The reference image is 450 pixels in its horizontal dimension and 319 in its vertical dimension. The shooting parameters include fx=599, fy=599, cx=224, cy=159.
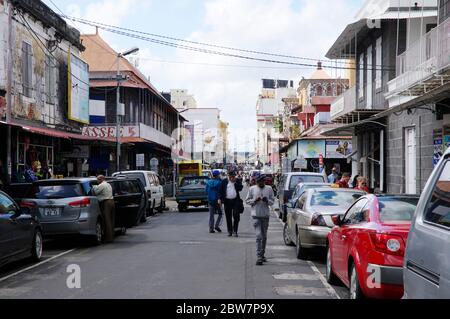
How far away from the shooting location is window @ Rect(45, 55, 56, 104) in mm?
24402

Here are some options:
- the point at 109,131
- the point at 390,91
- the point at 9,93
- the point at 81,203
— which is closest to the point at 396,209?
the point at 81,203

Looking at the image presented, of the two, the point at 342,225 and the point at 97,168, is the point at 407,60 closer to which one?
the point at 342,225

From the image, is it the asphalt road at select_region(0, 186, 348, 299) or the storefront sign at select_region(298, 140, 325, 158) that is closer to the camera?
the asphalt road at select_region(0, 186, 348, 299)

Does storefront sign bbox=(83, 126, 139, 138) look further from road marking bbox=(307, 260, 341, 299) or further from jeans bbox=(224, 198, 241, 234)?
road marking bbox=(307, 260, 341, 299)

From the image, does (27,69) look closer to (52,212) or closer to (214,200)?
(214,200)

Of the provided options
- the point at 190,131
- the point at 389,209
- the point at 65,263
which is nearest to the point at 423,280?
the point at 389,209

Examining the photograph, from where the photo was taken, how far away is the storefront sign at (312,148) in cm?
4956

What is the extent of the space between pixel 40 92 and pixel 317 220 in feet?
51.4

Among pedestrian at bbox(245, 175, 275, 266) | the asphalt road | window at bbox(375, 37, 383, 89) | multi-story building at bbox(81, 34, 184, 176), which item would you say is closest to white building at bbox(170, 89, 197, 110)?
multi-story building at bbox(81, 34, 184, 176)

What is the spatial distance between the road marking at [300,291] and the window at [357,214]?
1.08 metres

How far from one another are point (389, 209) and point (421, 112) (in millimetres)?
12521

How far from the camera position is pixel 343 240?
26.7 ft

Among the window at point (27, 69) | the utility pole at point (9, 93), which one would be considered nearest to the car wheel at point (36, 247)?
the utility pole at point (9, 93)

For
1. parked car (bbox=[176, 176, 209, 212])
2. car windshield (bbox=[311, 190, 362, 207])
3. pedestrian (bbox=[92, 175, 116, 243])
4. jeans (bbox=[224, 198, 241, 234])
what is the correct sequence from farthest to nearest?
parked car (bbox=[176, 176, 209, 212])
jeans (bbox=[224, 198, 241, 234])
pedestrian (bbox=[92, 175, 116, 243])
car windshield (bbox=[311, 190, 362, 207])
